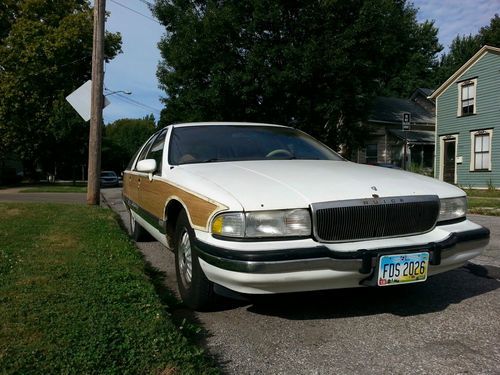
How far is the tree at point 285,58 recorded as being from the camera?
18.0 m

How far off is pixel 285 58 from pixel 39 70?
688 inches

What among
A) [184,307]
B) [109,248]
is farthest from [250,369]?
[109,248]

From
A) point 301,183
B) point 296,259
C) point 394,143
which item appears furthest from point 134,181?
point 394,143

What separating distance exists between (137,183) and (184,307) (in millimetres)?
2445

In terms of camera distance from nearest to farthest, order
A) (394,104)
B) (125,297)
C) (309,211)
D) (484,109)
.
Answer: (309,211) → (125,297) → (484,109) → (394,104)

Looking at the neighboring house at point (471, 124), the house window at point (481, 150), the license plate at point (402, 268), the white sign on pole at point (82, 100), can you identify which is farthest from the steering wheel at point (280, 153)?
the house window at point (481, 150)

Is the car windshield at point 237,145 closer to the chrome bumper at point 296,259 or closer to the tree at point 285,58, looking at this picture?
the chrome bumper at point 296,259

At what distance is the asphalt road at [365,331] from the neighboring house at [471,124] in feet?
60.3

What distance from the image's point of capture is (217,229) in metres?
2.99

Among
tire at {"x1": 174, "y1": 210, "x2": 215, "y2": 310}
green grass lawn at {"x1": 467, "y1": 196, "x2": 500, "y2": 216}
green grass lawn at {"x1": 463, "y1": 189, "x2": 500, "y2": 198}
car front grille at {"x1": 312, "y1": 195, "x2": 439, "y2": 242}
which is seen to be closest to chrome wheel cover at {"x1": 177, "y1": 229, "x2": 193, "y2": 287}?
tire at {"x1": 174, "y1": 210, "x2": 215, "y2": 310}

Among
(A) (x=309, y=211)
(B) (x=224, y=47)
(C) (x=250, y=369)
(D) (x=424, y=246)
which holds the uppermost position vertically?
(B) (x=224, y=47)

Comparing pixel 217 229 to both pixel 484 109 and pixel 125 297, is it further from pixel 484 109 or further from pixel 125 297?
pixel 484 109

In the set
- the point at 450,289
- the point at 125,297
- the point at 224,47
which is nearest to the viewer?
the point at 125,297

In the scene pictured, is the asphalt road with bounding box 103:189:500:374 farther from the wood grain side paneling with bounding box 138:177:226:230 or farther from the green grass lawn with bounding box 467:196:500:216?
the green grass lawn with bounding box 467:196:500:216
